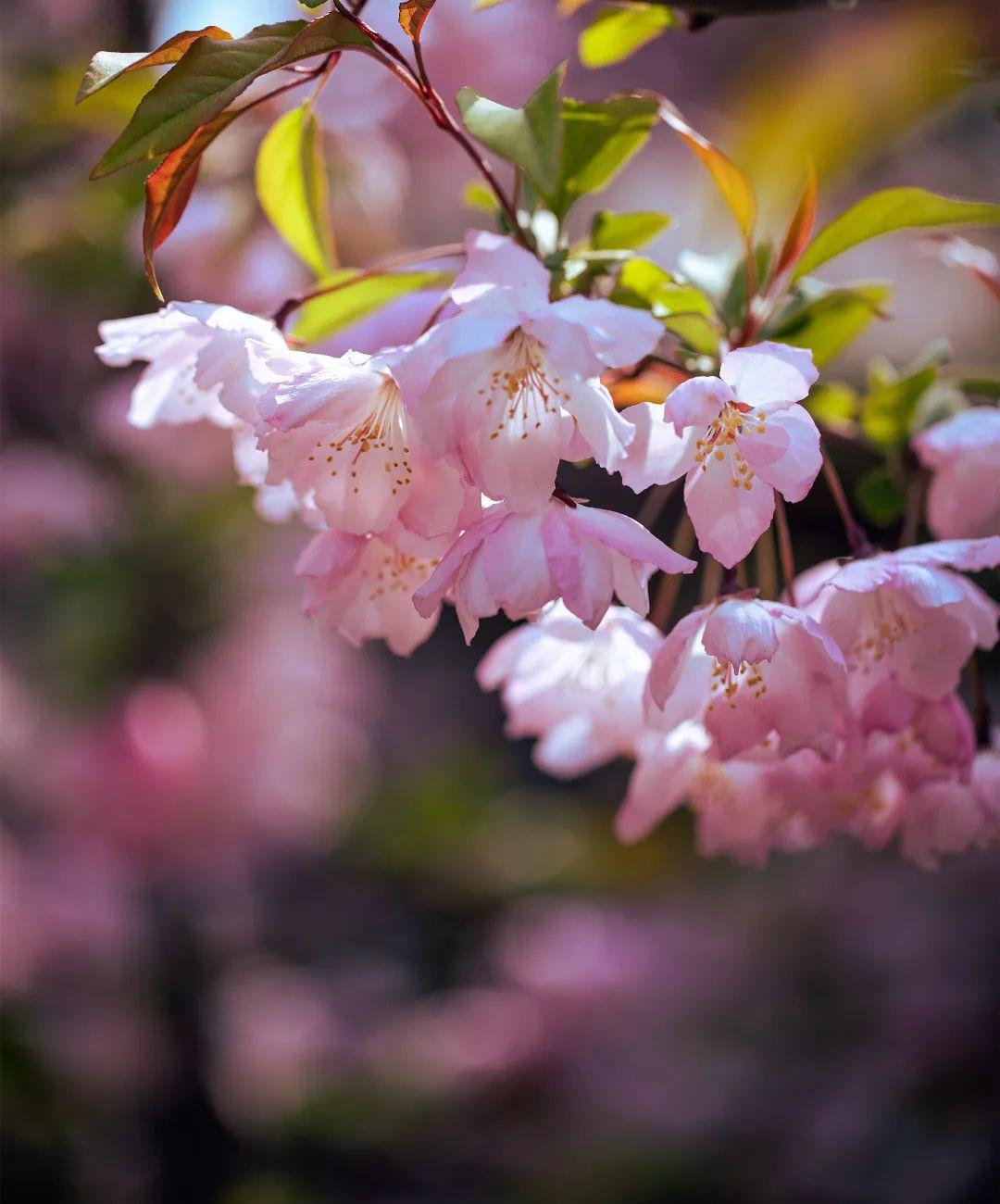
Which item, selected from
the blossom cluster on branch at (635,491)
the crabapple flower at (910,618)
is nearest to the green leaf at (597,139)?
the blossom cluster on branch at (635,491)

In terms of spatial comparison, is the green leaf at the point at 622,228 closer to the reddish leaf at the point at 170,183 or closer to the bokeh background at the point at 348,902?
the reddish leaf at the point at 170,183

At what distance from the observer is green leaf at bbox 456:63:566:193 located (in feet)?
1.46

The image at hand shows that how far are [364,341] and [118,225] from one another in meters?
0.67

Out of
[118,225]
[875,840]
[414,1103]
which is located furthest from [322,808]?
[875,840]

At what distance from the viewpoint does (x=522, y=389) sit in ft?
1.40

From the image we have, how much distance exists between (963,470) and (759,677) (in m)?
0.16

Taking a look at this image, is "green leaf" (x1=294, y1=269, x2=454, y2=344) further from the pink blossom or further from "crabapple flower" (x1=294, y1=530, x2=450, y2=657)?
the pink blossom

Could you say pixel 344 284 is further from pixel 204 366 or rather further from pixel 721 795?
pixel 721 795

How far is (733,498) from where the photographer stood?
0.42m

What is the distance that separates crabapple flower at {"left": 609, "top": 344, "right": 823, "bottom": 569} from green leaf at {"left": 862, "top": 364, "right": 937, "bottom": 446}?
20 centimetres

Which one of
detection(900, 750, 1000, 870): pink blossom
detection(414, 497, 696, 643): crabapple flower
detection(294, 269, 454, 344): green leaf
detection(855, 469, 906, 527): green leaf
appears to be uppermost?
detection(294, 269, 454, 344): green leaf

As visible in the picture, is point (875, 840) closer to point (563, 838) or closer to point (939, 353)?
point (939, 353)

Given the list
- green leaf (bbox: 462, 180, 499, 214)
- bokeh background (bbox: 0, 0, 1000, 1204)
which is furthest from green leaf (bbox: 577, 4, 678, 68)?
bokeh background (bbox: 0, 0, 1000, 1204)

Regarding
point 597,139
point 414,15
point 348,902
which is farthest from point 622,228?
point 348,902
